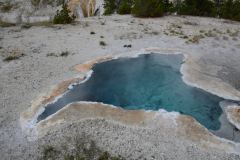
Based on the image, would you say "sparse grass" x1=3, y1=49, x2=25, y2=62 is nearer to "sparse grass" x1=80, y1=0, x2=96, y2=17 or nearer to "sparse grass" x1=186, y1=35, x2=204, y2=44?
"sparse grass" x1=186, y1=35, x2=204, y2=44

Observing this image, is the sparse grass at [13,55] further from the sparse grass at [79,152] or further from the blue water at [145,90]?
the sparse grass at [79,152]

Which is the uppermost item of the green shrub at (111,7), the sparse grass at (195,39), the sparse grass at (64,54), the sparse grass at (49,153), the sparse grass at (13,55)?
the green shrub at (111,7)

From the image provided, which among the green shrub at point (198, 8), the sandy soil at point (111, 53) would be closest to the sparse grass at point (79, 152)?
the sandy soil at point (111, 53)

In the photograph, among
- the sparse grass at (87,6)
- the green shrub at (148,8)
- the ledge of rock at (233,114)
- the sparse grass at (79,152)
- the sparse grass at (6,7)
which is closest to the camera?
the sparse grass at (79,152)

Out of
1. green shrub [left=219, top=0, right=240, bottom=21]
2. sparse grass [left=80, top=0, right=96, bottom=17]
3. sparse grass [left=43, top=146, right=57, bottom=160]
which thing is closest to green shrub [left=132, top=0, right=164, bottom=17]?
green shrub [left=219, top=0, right=240, bottom=21]

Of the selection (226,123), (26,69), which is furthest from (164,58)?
(26,69)

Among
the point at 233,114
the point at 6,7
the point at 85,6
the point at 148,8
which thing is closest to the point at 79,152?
the point at 233,114
